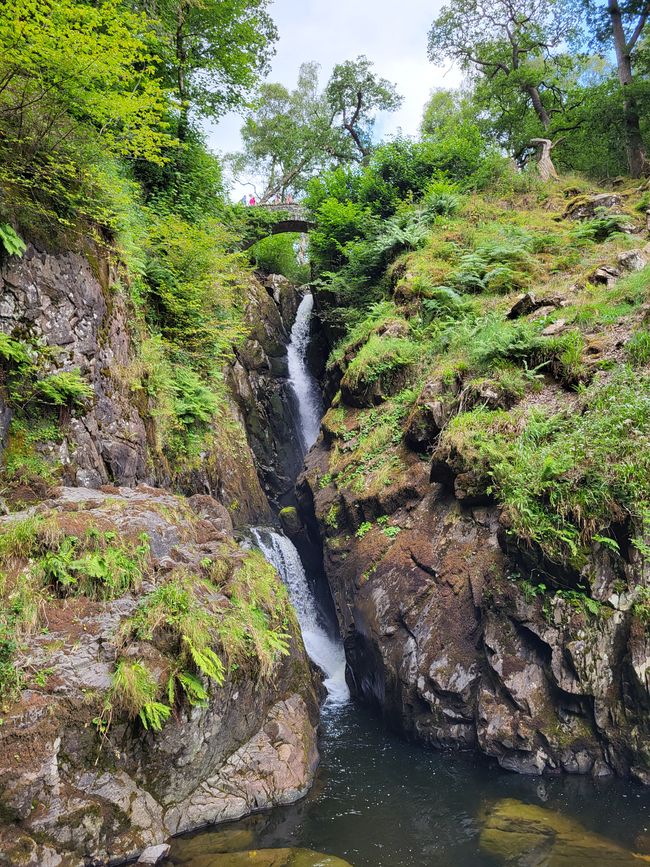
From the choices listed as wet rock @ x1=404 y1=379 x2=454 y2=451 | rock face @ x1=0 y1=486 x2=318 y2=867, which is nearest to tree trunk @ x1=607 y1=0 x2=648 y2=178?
wet rock @ x1=404 y1=379 x2=454 y2=451

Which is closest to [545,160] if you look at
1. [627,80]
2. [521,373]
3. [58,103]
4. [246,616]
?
[627,80]

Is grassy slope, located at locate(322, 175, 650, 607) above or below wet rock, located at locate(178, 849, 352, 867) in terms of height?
above

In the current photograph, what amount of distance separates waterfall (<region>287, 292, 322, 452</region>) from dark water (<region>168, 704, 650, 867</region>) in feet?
37.0

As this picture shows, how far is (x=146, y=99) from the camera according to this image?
7.60 m

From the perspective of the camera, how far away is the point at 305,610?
36.8ft

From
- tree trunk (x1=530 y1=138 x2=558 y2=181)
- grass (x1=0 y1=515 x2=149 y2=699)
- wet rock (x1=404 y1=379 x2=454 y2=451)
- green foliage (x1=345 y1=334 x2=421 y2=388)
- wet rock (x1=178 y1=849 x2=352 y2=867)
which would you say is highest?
tree trunk (x1=530 y1=138 x2=558 y2=181)

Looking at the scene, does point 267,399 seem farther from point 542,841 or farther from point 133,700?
point 542,841

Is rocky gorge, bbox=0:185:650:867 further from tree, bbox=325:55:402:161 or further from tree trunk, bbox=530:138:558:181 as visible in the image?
tree, bbox=325:55:402:161

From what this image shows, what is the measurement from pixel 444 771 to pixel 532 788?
1.12m

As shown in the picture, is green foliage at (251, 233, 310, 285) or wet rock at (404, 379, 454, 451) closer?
wet rock at (404, 379, 454, 451)

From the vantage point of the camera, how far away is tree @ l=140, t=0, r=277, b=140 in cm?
1405

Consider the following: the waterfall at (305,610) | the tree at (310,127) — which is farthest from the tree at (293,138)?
the waterfall at (305,610)

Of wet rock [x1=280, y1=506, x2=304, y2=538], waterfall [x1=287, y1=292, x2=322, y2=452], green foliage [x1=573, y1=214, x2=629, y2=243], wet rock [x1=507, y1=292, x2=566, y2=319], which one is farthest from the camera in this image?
waterfall [x1=287, y1=292, x2=322, y2=452]

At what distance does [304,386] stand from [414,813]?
14.6 meters
